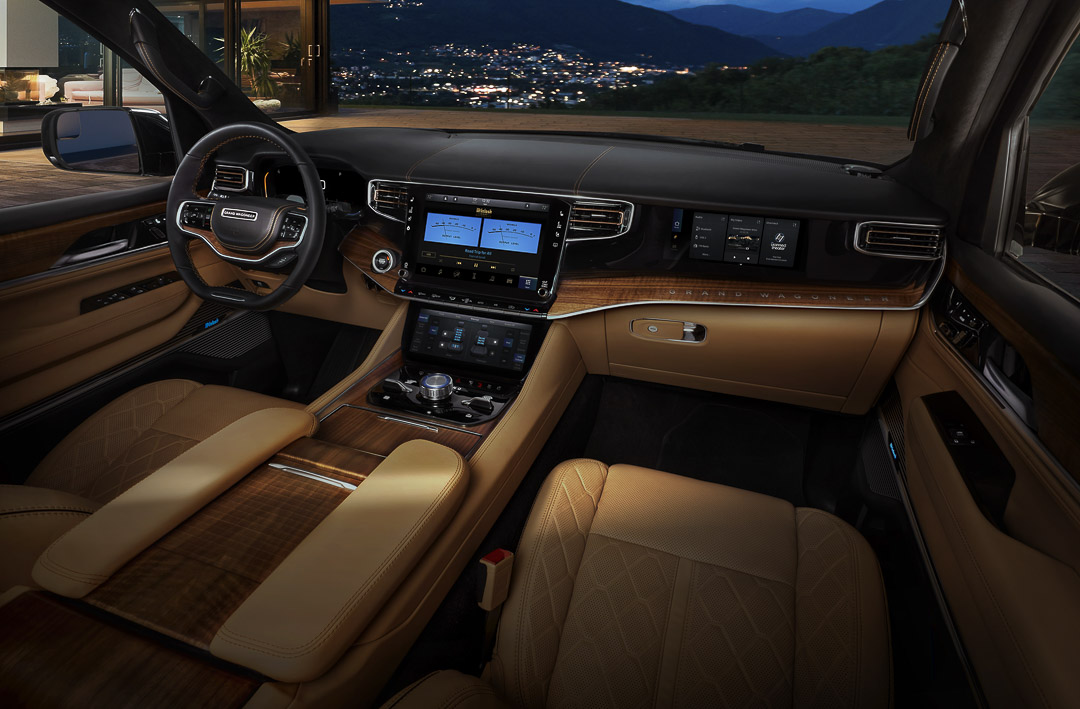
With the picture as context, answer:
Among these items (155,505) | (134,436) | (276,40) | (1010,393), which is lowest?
(134,436)

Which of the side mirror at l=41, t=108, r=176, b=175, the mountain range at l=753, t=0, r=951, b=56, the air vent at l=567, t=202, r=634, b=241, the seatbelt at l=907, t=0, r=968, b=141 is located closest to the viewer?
the seatbelt at l=907, t=0, r=968, b=141

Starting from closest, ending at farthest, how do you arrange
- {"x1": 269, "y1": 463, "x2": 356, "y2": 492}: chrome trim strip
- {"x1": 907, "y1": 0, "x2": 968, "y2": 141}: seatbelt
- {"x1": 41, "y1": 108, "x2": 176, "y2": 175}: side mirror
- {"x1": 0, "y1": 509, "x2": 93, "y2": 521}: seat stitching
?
{"x1": 0, "y1": 509, "x2": 93, "y2": 521}: seat stitching < {"x1": 269, "y1": 463, "x2": 356, "y2": 492}: chrome trim strip < {"x1": 907, "y1": 0, "x2": 968, "y2": 141}: seatbelt < {"x1": 41, "y1": 108, "x2": 176, "y2": 175}: side mirror

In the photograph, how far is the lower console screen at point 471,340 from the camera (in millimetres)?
1914

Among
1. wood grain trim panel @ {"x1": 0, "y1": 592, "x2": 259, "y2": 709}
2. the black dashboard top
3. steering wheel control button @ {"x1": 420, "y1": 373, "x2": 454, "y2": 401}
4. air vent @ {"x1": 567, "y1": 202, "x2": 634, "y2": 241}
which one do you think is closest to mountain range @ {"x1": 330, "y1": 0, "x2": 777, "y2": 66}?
the black dashboard top

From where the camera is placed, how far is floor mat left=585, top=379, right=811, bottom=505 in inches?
87.1

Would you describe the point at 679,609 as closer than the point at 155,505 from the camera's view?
No

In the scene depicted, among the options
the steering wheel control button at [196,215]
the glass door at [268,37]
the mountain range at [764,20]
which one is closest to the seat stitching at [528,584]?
the steering wheel control button at [196,215]

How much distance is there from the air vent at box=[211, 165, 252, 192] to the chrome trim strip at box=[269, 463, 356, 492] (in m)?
1.08

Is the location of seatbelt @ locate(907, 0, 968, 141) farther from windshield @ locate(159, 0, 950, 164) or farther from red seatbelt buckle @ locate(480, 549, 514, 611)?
red seatbelt buckle @ locate(480, 549, 514, 611)

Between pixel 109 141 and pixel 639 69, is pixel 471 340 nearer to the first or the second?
pixel 639 69

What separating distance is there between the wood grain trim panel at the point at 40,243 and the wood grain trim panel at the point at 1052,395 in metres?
2.20

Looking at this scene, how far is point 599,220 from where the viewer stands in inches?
72.7

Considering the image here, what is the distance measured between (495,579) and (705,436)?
49.1 inches

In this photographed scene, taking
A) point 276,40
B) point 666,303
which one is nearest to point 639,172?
point 666,303
